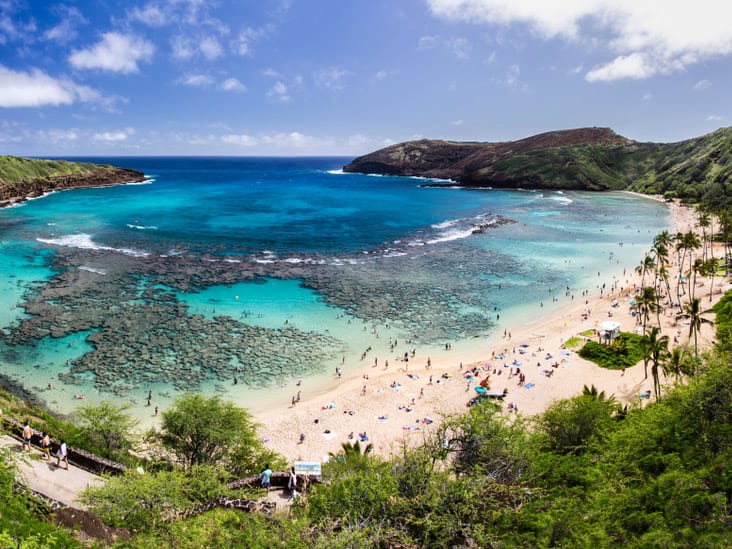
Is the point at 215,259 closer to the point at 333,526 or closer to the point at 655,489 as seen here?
the point at 333,526

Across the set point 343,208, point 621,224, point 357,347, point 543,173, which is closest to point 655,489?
point 357,347

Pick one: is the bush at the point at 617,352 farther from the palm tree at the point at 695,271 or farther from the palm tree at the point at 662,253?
the palm tree at the point at 695,271

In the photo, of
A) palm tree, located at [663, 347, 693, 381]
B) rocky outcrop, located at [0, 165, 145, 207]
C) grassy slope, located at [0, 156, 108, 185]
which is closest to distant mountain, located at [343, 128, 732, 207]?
palm tree, located at [663, 347, 693, 381]

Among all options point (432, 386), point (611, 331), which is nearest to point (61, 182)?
point (432, 386)

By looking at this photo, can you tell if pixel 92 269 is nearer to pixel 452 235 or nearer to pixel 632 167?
pixel 452 235

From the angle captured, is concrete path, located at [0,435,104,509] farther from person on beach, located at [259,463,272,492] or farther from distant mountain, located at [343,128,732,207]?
distant mountain, located at [343,128,732,207]

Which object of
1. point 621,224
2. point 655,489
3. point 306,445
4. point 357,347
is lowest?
point 306,445

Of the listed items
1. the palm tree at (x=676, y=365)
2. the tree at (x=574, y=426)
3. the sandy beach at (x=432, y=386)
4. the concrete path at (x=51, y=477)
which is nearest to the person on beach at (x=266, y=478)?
the sandy beach at (x=432, y=386)
